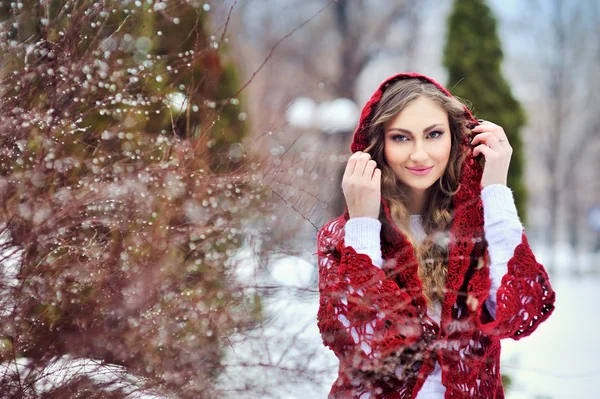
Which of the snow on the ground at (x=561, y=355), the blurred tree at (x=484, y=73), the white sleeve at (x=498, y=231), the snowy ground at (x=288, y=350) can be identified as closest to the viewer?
the snowy ground at (x=288, y=350)

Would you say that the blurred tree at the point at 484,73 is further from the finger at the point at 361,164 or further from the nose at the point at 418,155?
the finger at the point at 361,164

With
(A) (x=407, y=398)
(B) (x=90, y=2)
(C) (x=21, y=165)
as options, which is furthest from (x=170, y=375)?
(B) (x=90, y=2)

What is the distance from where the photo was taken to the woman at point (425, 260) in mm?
1360

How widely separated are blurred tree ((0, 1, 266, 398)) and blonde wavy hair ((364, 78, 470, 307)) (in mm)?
365

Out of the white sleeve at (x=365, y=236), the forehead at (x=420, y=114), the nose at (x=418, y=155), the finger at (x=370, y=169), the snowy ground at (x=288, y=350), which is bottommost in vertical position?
the snowy ground at (x=288, y=350)

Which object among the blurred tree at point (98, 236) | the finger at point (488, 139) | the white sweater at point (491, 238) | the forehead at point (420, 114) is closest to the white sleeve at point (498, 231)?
the white sweater at point (491, 238)

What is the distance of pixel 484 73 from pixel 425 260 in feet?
17.0

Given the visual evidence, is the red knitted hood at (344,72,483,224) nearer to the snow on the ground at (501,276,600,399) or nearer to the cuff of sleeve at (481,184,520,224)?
the cuff of sleeve at (481,184,520,224)

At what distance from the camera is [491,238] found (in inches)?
58.2

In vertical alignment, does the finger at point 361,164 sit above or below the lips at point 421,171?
below

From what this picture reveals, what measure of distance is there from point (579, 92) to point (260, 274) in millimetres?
11698

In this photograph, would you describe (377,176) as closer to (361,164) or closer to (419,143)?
(361,164)

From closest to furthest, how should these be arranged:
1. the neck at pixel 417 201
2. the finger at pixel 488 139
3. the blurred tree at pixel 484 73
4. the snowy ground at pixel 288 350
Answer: the snowy ground at pixel 288 350 → the finger at pixel 488 139 → the neck at pixel 417 201 → the blurred tree at pixel 484 73

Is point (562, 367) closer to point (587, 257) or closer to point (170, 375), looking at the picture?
point (170, 375)
